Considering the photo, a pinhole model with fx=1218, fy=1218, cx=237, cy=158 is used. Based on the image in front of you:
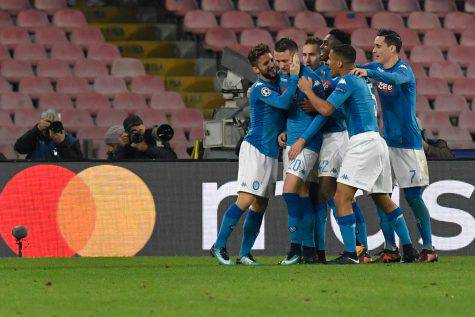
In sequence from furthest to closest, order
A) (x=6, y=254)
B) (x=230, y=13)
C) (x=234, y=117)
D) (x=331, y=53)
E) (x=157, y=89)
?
(x=230, y=13) < (x=157, y=89) < (x=234, y=117) < (x=6, y=254) < (x=331, y=53)

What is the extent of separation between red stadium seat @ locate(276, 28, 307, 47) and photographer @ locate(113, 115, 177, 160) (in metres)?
6.39

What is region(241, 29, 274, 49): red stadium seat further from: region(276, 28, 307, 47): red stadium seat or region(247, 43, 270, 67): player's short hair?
region(247, 43, 270, 67): player's short hair

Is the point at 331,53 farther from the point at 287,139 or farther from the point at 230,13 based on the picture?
the point at 230,13

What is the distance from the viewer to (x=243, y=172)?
10133 mm

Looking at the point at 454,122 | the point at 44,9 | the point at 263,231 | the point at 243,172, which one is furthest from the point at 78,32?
the point at 243,172

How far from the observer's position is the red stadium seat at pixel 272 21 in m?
20.0

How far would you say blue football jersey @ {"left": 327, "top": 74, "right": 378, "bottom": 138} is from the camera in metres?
9.74

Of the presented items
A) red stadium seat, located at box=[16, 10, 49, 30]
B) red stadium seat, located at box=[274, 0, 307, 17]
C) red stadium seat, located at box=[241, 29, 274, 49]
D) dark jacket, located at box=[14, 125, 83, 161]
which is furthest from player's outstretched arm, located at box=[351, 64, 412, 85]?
red stadium seat, located at box=[274, 0, 307, 17]

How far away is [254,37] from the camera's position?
64.1ft

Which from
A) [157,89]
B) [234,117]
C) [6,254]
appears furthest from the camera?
[157,89]

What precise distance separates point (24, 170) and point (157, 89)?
19.9 feet

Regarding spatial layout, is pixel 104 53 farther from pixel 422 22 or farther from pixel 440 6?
pixel 440 6

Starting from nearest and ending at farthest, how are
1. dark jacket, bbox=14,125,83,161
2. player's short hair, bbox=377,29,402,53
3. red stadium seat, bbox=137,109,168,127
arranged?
player's short hair, bbox=377,29,402,53
dark jacket, bbox=14,125,83,161
red stadium seat, bbox=137,109,168,127

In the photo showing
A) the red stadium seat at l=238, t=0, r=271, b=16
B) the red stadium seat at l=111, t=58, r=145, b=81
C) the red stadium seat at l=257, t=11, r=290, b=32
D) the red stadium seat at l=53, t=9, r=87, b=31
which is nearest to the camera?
the red stadium seat at l=111, t=58, r=145, b=81
